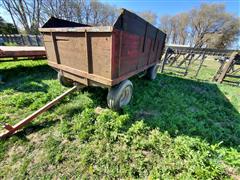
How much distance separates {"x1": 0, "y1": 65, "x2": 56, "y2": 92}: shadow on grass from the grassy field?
0.20 meters

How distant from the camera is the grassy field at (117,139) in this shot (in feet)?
6.25

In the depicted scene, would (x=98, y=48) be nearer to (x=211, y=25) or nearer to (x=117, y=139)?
(x=117, y=139)

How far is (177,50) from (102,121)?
7814mm

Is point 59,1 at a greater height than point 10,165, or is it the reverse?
Result: point 59,1

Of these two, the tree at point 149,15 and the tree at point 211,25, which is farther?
the tree at point 149,15

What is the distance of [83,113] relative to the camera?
2.96m

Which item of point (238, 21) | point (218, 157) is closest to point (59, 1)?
point (218, 157)

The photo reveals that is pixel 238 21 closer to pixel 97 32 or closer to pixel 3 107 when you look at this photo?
pixel 97 32

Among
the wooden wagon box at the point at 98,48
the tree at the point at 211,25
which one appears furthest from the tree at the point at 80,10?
the wooden wagon box at the point at 98,48

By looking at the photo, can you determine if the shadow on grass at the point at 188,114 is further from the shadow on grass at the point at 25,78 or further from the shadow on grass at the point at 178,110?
the shadow on grass at the point at 25,78

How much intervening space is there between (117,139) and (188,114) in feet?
7.39

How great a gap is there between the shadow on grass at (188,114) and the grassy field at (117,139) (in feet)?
0.07

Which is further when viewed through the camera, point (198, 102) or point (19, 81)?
point (19, 81)

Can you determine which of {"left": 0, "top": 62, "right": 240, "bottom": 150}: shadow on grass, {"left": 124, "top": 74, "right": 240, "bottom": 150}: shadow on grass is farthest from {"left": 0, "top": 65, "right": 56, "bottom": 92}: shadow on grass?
{"left": 124, "top": 74, "right": 240, "bottom": 150}: shadow on grass
